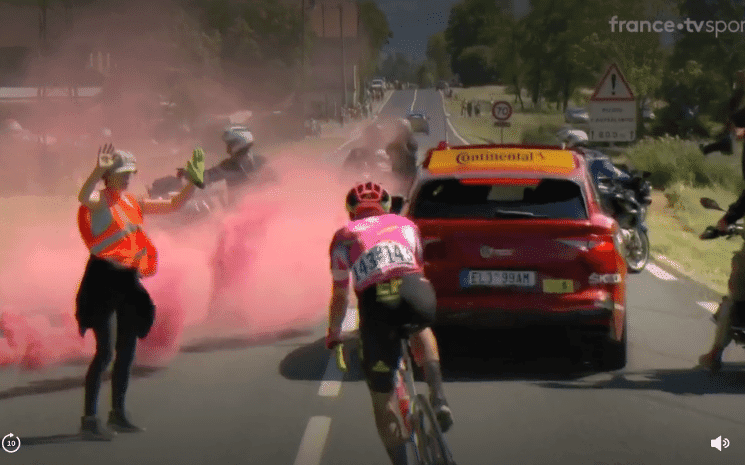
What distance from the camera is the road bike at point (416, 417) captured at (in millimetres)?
5652

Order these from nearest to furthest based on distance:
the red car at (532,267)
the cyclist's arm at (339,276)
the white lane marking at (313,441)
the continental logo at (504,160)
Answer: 1. the cyclist's arm at (339,276)
2. the white lane marking at (313,441)
3. the red car at (532,267)
4. the continental logo at (504,160)

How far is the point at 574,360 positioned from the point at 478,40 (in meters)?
177

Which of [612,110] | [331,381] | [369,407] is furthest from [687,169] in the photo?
[369,407]

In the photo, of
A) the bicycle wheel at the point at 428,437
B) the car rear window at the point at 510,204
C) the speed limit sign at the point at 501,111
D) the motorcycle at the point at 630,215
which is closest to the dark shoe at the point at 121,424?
the bicycle wheel at the point at 428,437

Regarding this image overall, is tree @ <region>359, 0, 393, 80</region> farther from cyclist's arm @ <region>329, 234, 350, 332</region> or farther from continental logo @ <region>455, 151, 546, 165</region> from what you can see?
cyclist's arm @ <region>329, 234, 350, 332</region>

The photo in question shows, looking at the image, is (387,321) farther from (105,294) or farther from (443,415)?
(105,294)

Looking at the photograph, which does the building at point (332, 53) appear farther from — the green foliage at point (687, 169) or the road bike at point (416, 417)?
the road bike at point (416, 417)

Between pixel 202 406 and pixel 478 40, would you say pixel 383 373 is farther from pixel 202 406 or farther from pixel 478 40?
pixel 478 40

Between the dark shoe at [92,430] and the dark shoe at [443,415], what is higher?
the dark shoe at [443,415]

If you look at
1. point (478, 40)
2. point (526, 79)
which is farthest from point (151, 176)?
point (478, 40)

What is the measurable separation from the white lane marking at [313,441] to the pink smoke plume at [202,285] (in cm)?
275

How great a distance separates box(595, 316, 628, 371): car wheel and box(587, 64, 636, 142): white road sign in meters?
13.6

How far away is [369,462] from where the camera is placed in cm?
702

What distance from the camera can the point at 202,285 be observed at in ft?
41.1
